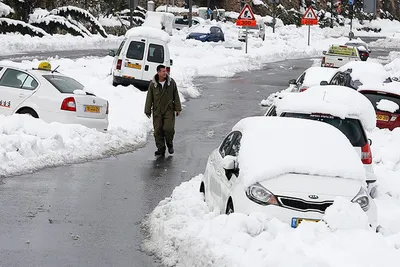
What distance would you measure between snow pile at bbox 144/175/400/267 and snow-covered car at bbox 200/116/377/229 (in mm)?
348

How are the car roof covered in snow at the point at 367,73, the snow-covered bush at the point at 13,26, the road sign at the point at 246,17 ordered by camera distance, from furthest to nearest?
the snow-covered bush at the point at 13,26 → the road sign at the point at 246,17 → the car roof covered in snow at the point at 367,73

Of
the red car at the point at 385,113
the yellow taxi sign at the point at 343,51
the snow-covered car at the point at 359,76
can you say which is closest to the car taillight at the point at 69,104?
the red car at the point at 385,113

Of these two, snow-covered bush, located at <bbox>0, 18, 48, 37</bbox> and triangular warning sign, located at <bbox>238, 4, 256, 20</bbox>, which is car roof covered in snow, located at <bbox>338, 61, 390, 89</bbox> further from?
snow-covered bush, located at <bbox>0, 18, 48, 37</bbox>

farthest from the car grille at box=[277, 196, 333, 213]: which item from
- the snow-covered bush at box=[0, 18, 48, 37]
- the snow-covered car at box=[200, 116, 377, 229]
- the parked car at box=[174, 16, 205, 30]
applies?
the parked car at box=[174, 16, 205, 30]

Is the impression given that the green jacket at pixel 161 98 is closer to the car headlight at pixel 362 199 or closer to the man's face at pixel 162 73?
the man's face at pixel 162 73

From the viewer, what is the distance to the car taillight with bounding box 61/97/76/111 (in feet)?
54.7

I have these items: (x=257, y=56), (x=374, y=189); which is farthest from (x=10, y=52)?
(x=374, y=189)

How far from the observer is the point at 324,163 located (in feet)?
30.7

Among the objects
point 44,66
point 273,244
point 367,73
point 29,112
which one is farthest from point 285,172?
point 367,73

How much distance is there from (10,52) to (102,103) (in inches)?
965

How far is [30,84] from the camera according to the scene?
664 inches

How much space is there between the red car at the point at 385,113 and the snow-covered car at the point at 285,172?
7.55 meters

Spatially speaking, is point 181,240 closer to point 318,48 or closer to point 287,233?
point 287,233

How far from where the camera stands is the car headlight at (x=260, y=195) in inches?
341
